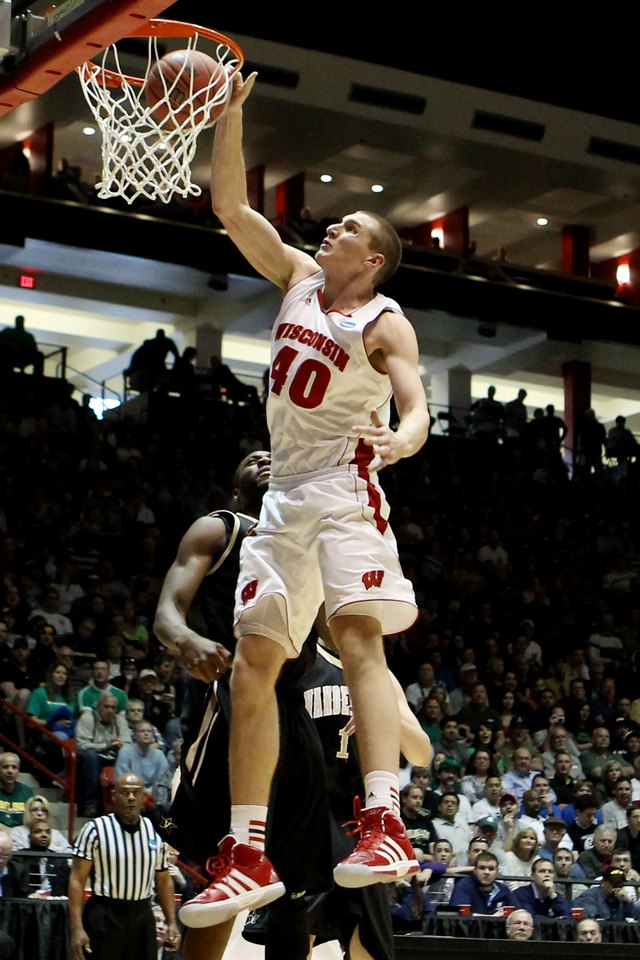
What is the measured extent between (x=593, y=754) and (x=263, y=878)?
1110 cm

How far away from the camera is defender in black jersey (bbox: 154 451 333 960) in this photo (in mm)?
5266

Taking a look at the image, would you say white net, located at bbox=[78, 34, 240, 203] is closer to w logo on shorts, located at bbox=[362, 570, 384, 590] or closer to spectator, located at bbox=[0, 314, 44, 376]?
w logo on shorts, located at bbox=[362, 570, 384, 590]

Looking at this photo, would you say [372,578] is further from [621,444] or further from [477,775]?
[621,444]

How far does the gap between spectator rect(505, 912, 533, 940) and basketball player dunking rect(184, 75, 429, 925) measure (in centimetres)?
628

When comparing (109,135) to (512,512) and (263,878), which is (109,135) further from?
(512,512)

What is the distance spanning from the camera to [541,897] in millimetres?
11055

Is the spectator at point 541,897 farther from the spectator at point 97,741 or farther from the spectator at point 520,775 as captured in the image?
the spectator at point 97,741

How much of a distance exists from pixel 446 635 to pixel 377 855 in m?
13.3

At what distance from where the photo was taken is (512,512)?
69.3 ft

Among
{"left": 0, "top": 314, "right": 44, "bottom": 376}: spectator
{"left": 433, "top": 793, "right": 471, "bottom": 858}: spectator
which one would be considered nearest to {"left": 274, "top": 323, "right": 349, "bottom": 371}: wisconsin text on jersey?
{"left": 433, "top": 793, "right": 471, "bottom": 858}: spectator

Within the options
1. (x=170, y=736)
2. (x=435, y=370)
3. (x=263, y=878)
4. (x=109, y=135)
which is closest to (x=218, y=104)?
(x=109, y=135)

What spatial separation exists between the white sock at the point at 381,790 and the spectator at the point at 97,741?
7520 mm

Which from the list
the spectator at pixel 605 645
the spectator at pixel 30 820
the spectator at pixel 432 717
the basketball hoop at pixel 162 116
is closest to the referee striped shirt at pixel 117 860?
the spectator at pixel 30 820

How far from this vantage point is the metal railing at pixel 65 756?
10.9 m
